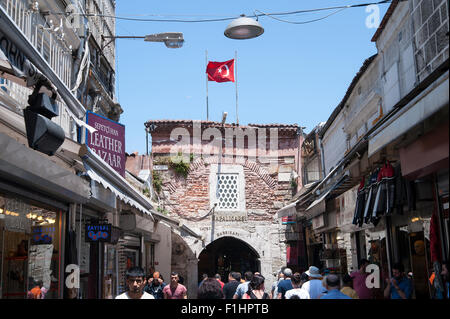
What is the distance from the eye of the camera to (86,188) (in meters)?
7.87

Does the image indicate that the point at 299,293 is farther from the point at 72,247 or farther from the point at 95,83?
the point at 95,83

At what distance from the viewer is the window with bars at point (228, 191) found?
2005 centimetres

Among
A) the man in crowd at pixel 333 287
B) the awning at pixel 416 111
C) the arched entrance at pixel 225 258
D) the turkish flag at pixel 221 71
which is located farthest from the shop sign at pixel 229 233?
the man in crowd at pixel 333 287

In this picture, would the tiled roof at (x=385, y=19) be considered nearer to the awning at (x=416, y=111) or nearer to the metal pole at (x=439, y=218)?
the metal pole at (x=439, y=218)

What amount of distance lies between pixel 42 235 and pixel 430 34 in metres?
6.14

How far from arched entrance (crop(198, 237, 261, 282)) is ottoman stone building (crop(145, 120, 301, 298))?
4568 mm

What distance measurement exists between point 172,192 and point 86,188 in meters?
12.0

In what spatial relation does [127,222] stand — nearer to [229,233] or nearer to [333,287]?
[333,287]

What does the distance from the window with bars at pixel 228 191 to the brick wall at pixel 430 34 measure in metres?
12.8

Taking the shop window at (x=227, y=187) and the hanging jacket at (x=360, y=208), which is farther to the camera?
the shop window at (x=227, y=187)

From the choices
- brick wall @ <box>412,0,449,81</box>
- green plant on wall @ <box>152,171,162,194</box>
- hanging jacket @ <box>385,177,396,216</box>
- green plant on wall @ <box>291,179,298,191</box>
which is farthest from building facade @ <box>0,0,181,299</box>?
green plant on wall @ <box>291,179,298,191</box>

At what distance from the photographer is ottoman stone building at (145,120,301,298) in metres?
19.8

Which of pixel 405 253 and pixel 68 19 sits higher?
pixel 68 19
